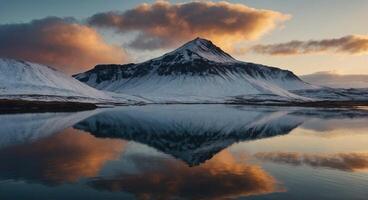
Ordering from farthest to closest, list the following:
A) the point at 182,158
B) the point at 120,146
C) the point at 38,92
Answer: the point at 38,92 < the point at 120,146 < the point at 182,158

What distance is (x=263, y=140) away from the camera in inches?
1875

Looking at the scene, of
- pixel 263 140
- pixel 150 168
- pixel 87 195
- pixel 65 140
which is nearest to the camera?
pixel 87 195

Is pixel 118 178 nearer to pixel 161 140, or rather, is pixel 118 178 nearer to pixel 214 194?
pixel 214 194

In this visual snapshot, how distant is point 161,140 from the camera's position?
4584 centimetres

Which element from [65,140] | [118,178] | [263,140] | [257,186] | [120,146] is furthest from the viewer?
[263,140]

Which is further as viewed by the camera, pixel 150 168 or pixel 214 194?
pixel 150 168

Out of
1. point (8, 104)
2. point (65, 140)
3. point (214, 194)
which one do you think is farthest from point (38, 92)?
point (214, 194)

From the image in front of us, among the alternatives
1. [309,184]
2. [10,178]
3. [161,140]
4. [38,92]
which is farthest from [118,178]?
[38,92]

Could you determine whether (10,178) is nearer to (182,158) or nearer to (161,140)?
(182,158)

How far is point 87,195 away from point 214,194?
237 inches

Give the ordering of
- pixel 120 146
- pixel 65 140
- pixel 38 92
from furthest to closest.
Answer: pixel 38 92 < pixel 65 140 < pixel 120 146

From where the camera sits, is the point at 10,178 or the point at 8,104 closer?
the point at 10,178

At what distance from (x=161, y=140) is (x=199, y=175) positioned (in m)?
20.6

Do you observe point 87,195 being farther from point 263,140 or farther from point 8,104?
point 8,104
